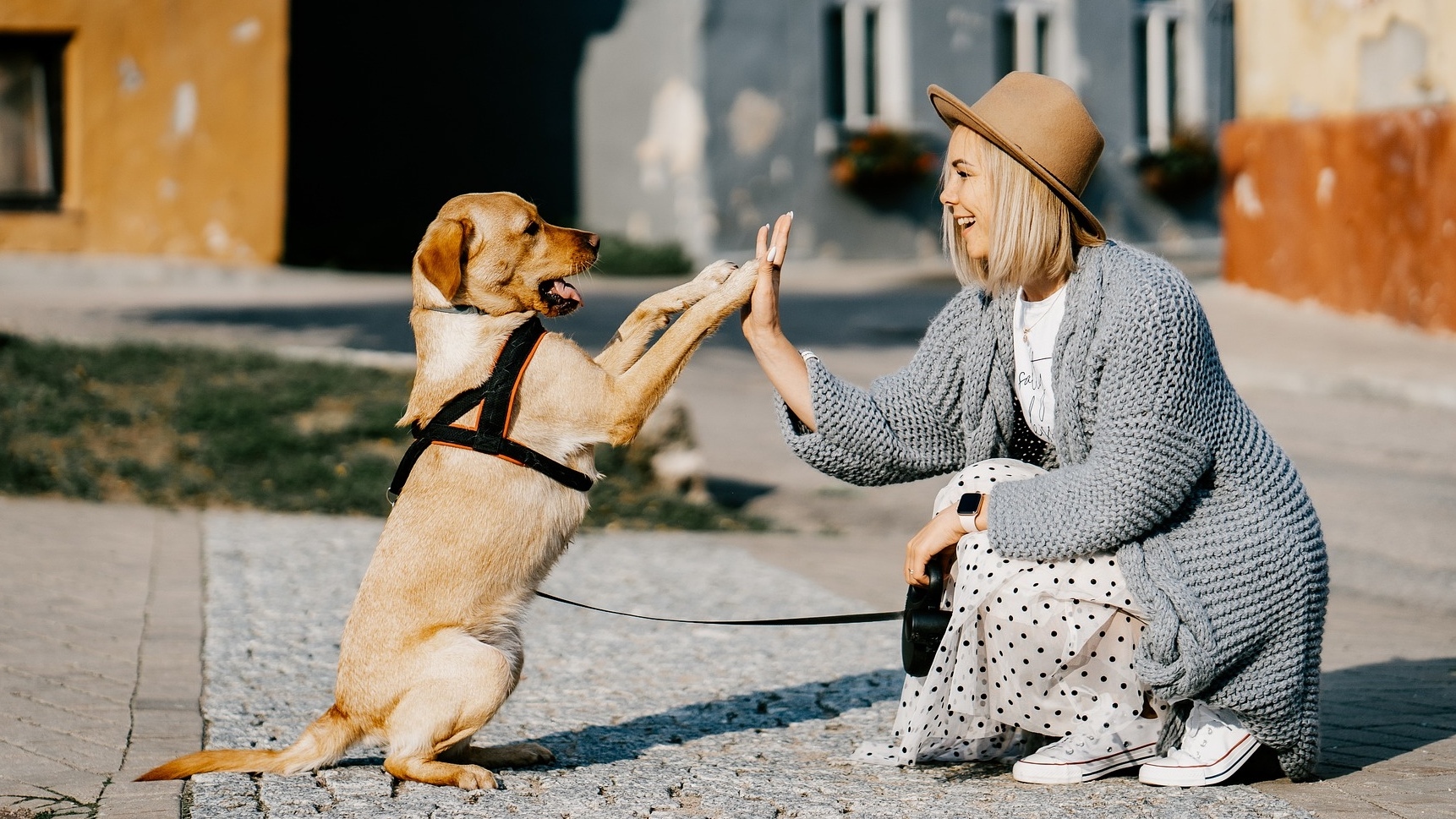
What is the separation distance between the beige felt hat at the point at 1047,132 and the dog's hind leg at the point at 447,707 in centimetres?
182

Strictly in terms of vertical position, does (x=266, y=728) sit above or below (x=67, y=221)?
below

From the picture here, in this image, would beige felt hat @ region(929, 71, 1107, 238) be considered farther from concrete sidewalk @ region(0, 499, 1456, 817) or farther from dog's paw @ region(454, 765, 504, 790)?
dog's paw @ region(454, 765, 504, 790)

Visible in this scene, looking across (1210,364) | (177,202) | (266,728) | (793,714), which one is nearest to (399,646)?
(266,728)

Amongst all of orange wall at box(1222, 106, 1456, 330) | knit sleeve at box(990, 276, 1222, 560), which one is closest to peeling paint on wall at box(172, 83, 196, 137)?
orange wall at box(1222, 106, 1456, 330)

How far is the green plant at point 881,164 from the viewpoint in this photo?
2175 cm

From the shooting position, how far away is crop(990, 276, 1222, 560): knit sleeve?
3600mm

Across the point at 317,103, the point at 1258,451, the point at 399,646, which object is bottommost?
the point at 399,646

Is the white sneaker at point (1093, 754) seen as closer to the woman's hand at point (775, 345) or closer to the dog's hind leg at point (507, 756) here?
the woman's hand at point (775, 345)

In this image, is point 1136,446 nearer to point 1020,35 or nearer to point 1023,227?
point 1023,227

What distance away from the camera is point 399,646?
3.83 metres

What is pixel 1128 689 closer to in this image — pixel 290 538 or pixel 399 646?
pixel 399 646

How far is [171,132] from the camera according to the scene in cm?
1831

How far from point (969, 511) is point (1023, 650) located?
370 millimetres

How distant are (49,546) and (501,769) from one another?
12.4 ft
